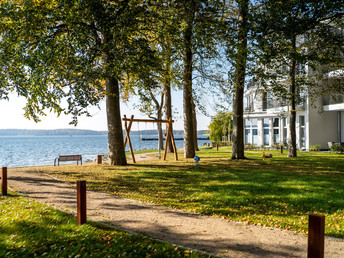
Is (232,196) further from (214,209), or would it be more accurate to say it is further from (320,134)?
(320,134)

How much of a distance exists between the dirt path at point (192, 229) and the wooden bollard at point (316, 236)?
1231mm

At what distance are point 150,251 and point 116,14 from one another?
9994 mm

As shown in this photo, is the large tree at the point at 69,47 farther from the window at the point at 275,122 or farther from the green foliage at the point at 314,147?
the window at the point at 275,122

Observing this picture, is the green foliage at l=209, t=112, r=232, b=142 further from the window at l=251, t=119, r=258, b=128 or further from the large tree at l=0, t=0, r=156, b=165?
the large tree at l=0, t=0, r=156, b=165

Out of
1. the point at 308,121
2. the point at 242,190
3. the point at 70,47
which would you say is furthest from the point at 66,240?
the point at 308,121

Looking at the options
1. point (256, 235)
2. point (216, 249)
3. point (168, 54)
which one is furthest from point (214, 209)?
point (168, 54)

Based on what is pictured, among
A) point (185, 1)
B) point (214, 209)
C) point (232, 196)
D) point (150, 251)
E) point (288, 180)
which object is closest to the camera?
point (150, 251)

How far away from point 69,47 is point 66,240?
9.35 m

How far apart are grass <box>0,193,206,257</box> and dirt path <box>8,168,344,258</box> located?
0.46 metres

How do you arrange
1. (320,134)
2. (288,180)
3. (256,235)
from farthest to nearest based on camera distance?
(320,134) < (288,180) < (256,235)

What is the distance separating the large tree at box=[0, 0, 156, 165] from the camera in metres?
12.0

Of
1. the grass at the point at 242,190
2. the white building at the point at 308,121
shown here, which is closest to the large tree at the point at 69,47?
the grass at the point at 242,190

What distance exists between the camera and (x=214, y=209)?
829 centimetres

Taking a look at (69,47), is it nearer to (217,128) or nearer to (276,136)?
(276,136)
